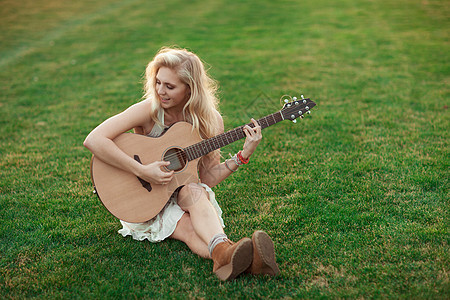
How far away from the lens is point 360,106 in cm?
589

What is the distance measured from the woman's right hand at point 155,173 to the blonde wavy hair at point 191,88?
38 centimetres

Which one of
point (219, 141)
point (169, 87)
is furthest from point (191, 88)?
point (219, 141)

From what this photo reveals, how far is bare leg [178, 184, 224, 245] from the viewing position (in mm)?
2955

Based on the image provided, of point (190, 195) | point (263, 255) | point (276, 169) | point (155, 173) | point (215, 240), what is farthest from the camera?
point (276, 169)

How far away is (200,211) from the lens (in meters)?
3.03

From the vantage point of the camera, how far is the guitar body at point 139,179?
3066 mm

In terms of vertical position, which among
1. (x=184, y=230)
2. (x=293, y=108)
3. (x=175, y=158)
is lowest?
(x=184, y=230)

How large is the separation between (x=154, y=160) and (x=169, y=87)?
1.84 feet

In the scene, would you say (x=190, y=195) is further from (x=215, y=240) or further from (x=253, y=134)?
(x=253, y=134)

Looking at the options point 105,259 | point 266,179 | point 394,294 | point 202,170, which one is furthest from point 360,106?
point 105,259

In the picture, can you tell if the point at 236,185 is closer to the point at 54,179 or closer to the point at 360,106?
the point at 54,179

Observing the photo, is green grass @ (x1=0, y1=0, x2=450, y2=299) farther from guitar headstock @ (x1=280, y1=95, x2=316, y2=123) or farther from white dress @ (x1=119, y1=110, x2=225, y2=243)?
guitar headstock @ (x1=280, y1=95, x2=316, y2=123)

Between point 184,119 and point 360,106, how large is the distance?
341 cm

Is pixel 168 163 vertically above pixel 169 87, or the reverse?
pixel 169 87
